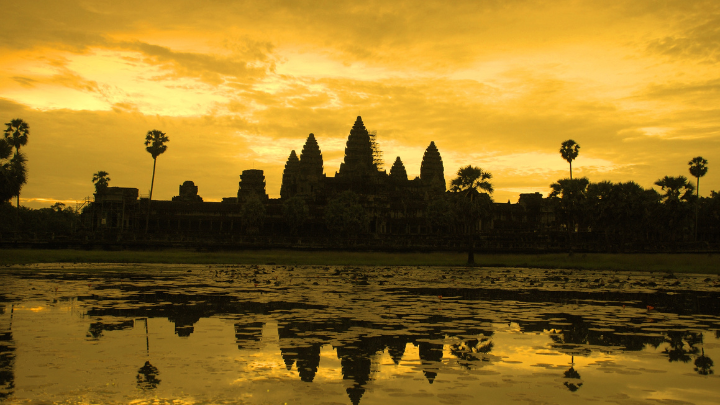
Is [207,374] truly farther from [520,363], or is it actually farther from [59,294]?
[59,294]

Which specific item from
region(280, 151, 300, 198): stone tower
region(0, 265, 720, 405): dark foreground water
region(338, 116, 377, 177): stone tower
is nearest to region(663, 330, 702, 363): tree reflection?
region(0, 265, 720, 405): dark foreground water

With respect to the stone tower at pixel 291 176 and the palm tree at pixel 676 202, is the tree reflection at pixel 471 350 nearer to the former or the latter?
the palm tree at pixel 676 202

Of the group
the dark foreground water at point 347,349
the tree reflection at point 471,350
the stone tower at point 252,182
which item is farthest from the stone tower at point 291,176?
the tree reflection at point 471,350

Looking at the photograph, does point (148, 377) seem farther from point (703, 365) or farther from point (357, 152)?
point (357, 152)

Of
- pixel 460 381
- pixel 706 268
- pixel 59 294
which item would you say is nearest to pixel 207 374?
pixel 460 381

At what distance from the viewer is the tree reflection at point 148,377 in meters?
8.46

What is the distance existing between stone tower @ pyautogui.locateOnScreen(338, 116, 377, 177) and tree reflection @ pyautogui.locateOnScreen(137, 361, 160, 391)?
125 meters

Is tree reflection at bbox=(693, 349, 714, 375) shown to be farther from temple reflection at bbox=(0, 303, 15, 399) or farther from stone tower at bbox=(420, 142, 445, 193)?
stone tower at bbox=(420, 142, 445, 193)

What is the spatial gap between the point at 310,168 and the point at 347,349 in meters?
135

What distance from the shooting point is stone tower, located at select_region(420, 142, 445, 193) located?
155113 millimetres

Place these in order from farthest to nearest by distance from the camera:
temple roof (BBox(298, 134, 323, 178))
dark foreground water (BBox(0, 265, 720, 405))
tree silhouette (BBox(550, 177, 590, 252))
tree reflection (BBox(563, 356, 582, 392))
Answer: temple roof (BBox(298, 134, 323, 178)) < tree silhouette (BBox(550, 177, 590, 252)) < tree reflection (BBox(563, 356, 582, 392)) < dark foreground water (BBox(0, 265, 720, 405))

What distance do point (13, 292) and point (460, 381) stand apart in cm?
1709

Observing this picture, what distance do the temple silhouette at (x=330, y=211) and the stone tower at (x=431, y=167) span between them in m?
0.27

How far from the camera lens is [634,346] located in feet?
39.5
